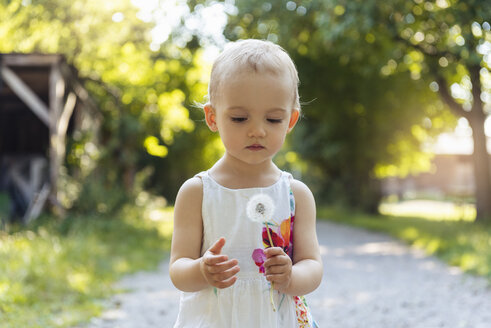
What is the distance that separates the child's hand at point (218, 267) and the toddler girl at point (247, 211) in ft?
0.37

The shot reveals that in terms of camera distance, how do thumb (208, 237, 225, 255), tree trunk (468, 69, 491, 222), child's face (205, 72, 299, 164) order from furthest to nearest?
tree trunk (468, 69, 491, 222)
child's face (205, 72, 299, 164)
thumb (208, 237, 225, 255)

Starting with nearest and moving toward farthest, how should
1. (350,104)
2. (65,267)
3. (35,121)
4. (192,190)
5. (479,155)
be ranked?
(192,190) < (65,267) < (479,155) < (35,121) < (350,104)

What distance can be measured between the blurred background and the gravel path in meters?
0.38

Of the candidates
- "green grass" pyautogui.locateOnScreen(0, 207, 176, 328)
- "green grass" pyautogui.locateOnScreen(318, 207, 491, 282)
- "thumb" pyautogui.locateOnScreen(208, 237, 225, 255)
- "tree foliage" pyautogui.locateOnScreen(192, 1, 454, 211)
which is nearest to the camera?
"thumb" pyautogui.locateOnScreen(208, 237, 225, 255)

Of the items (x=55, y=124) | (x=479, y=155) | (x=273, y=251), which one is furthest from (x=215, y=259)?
(x=479, y=155)

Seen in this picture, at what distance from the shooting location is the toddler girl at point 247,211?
1.66 metres

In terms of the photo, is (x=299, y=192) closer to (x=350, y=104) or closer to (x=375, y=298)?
(x=375, y=298)

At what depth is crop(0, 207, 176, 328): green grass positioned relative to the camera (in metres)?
4.94

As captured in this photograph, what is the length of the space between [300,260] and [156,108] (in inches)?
493

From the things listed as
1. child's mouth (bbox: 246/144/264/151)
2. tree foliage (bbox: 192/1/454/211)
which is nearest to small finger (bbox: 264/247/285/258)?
child's mouth (bbox: 246/144/264/151)

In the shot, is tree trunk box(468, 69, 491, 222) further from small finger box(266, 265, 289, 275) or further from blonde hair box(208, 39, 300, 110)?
small finger box(266, 265, 289, 275)

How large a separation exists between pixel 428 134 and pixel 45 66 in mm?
12791

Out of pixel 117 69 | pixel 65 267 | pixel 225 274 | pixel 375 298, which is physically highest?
pixel 117 69

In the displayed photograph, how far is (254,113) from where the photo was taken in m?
1.66
